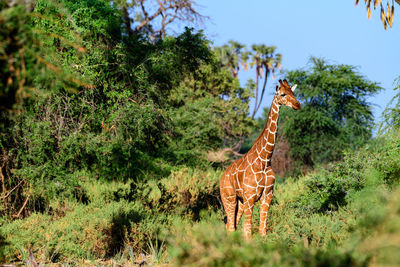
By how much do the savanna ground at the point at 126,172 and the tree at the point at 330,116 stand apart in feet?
18.7

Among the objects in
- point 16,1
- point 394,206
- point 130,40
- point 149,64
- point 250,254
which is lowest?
point 250,254

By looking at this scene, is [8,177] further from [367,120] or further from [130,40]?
[367,120]

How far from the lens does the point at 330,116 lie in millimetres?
23156

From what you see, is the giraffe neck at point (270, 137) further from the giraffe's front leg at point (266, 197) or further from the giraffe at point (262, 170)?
the giraffe's front leg at point (266, 197)

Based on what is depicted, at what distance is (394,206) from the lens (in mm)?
2680

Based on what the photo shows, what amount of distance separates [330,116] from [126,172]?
1296 centimetres

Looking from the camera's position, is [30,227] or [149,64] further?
[149,64]

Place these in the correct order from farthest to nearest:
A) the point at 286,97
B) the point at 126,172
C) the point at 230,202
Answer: the point at 126,172 → the point at 230,202 → the point at 286,97

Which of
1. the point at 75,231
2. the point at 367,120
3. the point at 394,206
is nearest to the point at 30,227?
the point at 75,231

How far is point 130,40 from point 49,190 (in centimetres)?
647

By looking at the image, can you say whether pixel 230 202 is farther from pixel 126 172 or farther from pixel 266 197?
pixel 126 172

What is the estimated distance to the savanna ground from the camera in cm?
363

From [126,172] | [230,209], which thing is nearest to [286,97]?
[230,209]

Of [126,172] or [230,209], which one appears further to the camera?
[126,172]
